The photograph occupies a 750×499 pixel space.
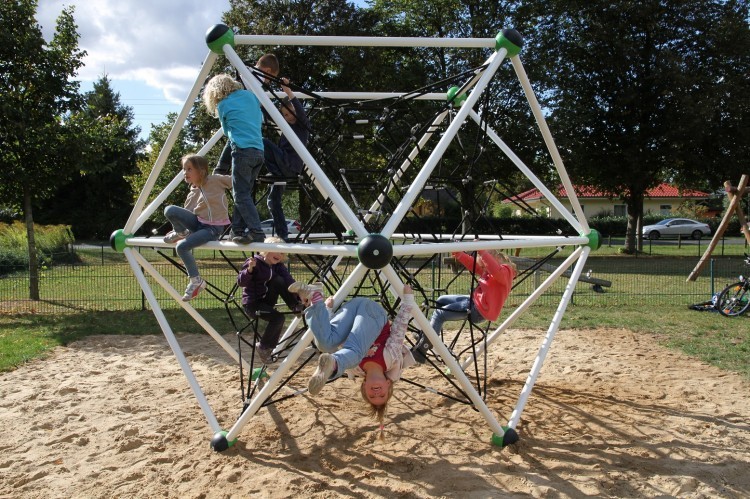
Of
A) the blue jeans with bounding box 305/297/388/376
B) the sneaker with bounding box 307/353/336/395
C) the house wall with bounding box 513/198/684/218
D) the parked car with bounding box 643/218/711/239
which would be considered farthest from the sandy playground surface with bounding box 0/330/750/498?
the house wall with bounding box 513/198/684/218

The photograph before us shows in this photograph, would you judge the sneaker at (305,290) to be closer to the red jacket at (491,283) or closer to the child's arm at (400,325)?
the child's arm at (400,325)

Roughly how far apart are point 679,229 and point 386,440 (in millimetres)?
34483

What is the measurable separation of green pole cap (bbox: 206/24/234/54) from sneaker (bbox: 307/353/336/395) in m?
2.30

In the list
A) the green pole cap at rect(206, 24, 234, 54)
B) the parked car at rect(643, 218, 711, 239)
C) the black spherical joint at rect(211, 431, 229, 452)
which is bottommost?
the black spherical joint at rect(211, 431, 229, 452)

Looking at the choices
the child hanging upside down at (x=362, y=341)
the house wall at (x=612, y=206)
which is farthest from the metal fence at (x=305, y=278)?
the house wall at (x=612, y=206)

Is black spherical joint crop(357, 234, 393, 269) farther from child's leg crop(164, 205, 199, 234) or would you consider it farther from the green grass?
the green grass

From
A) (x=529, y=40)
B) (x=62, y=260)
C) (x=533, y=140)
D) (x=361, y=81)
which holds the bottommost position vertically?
(x=62, y=260)

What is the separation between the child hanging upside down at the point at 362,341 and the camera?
3934 mm

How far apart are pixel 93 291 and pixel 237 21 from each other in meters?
13.4

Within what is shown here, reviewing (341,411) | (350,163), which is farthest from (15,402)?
(350,163)

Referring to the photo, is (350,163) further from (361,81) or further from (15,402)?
(15,402)

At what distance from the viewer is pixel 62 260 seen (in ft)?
67.7

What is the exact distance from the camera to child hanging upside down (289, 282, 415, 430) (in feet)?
12.9

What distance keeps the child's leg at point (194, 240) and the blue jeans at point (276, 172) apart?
539mm
